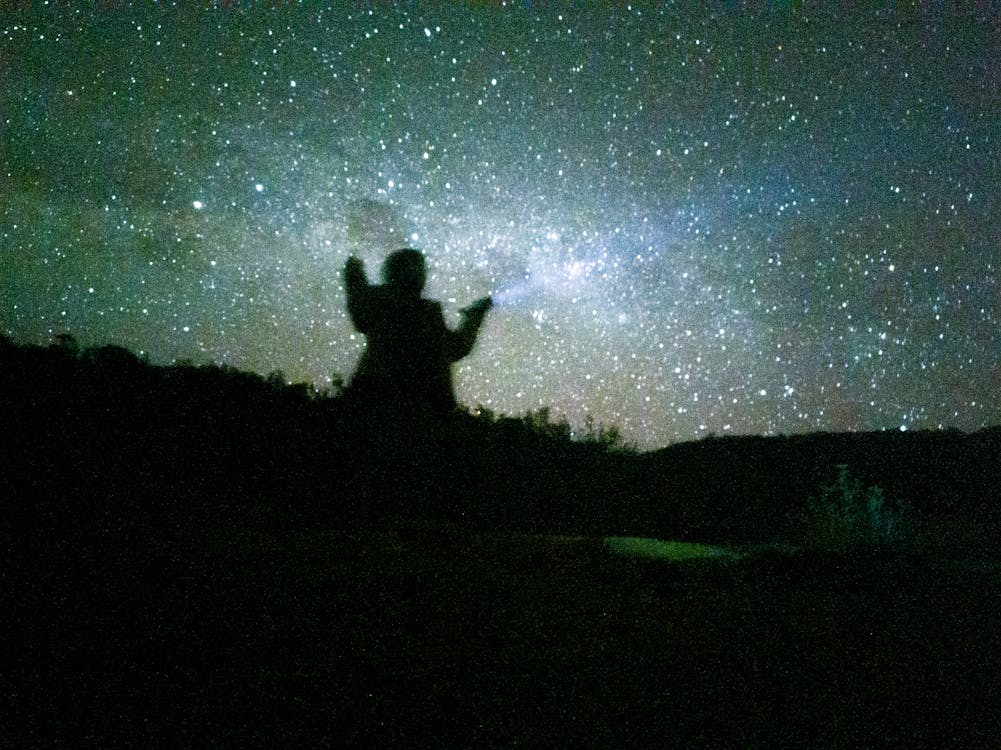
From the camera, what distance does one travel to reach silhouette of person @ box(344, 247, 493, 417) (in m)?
9.28

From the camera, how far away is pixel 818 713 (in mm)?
3373

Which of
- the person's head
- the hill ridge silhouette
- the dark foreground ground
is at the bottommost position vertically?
the dark foreground ground

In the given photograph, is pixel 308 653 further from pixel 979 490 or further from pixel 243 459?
pixel 979 490

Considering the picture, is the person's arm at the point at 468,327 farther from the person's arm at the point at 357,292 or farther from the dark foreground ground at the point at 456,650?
the dark foreground ground at the point at 456,650

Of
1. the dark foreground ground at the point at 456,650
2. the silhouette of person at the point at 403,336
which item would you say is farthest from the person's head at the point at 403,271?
the dark foreground ground at the point at 456,650

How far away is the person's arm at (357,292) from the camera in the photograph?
9227 millimetres

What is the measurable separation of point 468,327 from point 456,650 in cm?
589

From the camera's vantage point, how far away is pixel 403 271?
9.37m

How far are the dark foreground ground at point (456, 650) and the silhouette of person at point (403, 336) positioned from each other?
3.57m

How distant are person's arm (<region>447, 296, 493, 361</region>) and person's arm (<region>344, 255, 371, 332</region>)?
3.16 ft

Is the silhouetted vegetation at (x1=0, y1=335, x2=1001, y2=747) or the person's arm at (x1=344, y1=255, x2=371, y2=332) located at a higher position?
the person's arm at (x1=344, y1=255, x2=371, y2=332)

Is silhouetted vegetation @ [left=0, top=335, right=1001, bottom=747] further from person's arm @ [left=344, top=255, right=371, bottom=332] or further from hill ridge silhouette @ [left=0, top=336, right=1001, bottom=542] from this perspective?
person's arm @ [left=344, top=255, right=371, bottom=332]

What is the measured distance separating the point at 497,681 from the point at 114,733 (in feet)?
4.62

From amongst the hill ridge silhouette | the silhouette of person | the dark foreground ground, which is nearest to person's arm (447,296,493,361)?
the silhouette of person
